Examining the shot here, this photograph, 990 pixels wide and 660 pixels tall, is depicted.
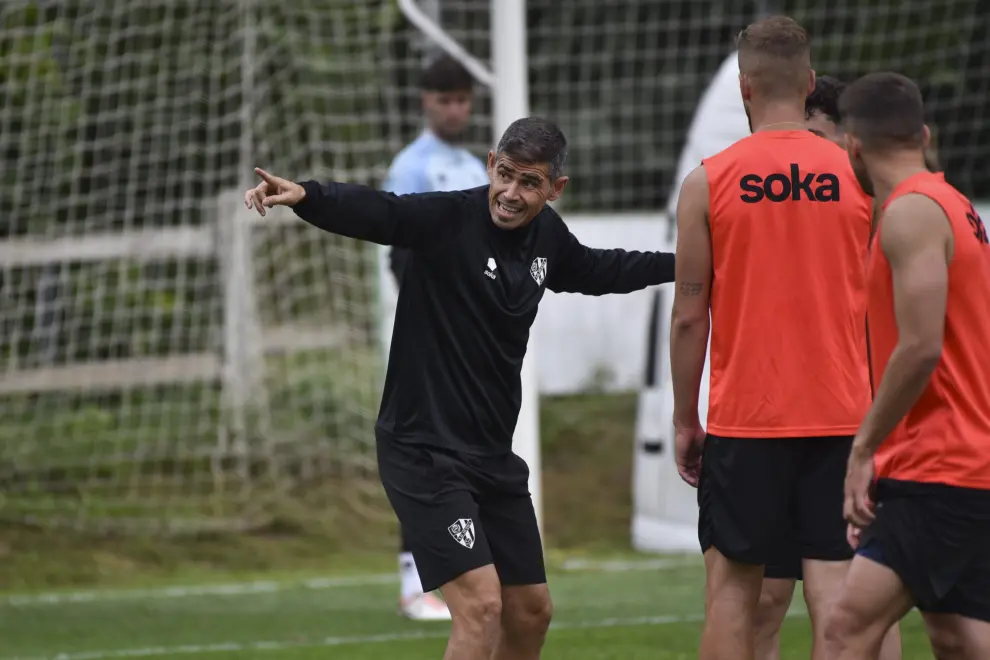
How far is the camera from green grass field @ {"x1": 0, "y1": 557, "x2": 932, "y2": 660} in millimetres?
6570

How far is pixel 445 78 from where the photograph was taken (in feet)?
23.6

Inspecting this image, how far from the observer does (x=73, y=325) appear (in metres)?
10.7

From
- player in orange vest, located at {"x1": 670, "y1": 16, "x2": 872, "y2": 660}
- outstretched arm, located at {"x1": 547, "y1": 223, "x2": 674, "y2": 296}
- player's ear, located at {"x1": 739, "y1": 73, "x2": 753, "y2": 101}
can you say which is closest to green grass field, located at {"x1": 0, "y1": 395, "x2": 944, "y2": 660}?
outstretched arm, located at {"x1": 547, "y1": 223, "x2": 674, "y2": 296}

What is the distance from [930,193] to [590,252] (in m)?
1.52

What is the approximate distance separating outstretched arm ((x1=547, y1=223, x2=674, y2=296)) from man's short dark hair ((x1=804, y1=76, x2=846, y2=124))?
702mm

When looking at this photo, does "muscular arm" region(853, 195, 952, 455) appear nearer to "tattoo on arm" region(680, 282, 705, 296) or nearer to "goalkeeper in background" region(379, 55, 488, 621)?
"tattoo on arm" region(680, 282, 705, 296)

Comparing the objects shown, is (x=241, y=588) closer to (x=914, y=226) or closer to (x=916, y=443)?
(x=916, y=443)

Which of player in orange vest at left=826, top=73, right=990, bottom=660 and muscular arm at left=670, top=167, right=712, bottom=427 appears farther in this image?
muscular arm at left=670, top=167, right=712, bottom=427

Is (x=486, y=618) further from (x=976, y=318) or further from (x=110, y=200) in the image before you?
(x=110, y=200)

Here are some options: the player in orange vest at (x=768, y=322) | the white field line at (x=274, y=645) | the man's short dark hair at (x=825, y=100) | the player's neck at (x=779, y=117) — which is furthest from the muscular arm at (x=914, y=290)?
the white field line at (x=274, y=645)

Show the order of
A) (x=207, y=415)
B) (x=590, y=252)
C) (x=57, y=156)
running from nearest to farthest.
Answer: (x=590, y=252) → (x=57, y=156) → (x=207, y=415)

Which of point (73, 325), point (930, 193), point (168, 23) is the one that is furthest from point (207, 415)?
point (930, 193)

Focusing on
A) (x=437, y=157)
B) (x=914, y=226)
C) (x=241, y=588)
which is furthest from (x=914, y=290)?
(x=241, y=588)

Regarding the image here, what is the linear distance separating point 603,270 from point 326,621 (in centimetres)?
306
